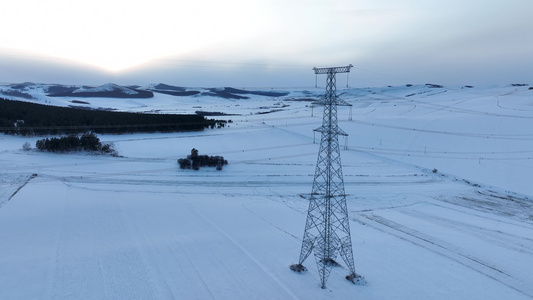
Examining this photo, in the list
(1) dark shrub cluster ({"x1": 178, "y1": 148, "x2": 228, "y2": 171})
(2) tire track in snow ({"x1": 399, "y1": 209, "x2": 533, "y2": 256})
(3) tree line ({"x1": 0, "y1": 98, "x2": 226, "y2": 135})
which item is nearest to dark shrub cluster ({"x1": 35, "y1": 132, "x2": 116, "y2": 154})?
(3) tree line ({"x1": 0, "y1": 98, "x2": 226, "y2": 135})

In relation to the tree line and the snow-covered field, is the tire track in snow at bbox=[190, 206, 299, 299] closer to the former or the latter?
the snow-covered field

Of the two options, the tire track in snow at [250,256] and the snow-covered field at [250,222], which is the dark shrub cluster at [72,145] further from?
the tire track in snow at [250,256]

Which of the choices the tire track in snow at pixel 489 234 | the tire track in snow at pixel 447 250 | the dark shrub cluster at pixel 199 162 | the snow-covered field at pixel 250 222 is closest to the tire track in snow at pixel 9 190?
the snow-covered field at pixel 250 222

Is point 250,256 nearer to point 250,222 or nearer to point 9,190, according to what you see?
point 250,222

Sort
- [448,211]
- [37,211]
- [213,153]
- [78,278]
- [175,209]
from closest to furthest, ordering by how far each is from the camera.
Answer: [78,278] → [37,211] → [175,209] → [448,211] → [213,153]

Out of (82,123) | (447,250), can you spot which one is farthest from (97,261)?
(82,123)

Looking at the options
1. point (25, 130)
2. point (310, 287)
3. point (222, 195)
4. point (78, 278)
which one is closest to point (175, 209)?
point (222, 195)

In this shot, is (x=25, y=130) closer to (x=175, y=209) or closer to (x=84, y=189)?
(x=84, y=189)
